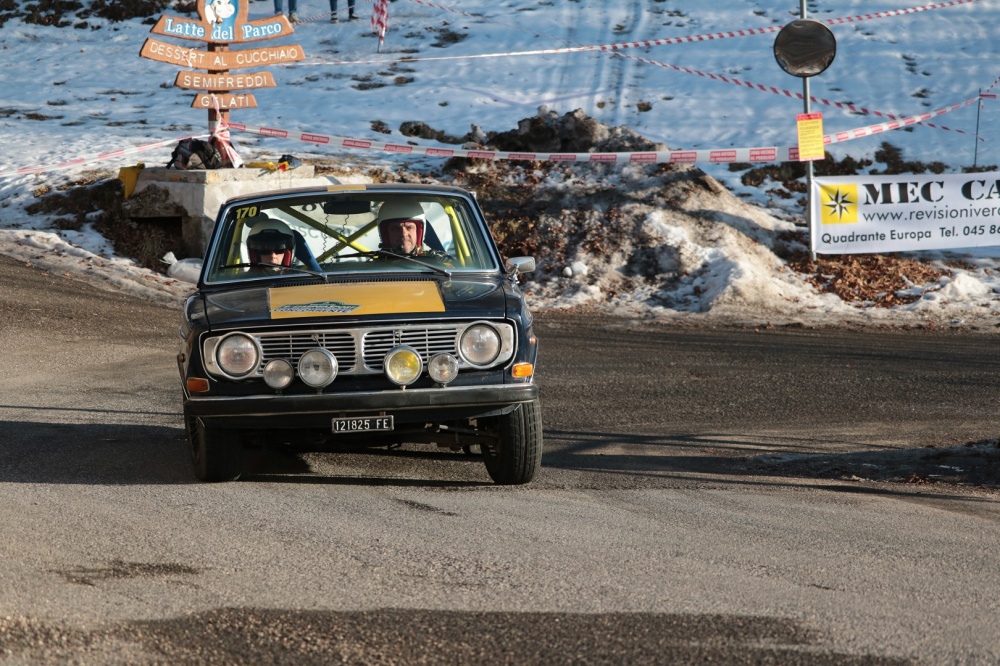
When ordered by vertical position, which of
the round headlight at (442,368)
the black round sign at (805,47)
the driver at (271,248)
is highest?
A: the black round sign at (805,47)

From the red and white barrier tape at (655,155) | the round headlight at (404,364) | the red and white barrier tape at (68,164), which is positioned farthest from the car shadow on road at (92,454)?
the red and white barrier tape at (68,164)

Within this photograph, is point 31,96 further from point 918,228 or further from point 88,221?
point 918,228

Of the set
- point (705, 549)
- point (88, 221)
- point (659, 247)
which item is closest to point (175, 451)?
point (705, 549)

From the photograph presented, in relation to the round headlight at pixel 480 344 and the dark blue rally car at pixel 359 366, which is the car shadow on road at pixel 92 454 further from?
the round headlight at pixel 480 344

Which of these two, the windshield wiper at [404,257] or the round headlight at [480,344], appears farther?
the windshield wiper at [404,257]

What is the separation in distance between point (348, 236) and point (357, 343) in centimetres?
138

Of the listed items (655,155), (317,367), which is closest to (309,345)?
(317,367)

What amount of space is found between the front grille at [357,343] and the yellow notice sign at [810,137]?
11.8 meters

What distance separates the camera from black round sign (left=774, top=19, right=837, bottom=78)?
17672 mm

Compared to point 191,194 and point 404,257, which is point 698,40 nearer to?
point 191,194

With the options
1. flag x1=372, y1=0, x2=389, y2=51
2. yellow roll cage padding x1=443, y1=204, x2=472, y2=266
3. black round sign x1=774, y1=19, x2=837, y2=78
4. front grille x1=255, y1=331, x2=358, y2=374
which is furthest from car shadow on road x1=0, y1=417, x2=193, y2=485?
flag x1=372, y1=0, x2=389, y2=51

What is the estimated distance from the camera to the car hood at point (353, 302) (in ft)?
21.3

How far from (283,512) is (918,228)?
12.9 metres

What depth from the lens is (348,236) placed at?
766 centimetres
